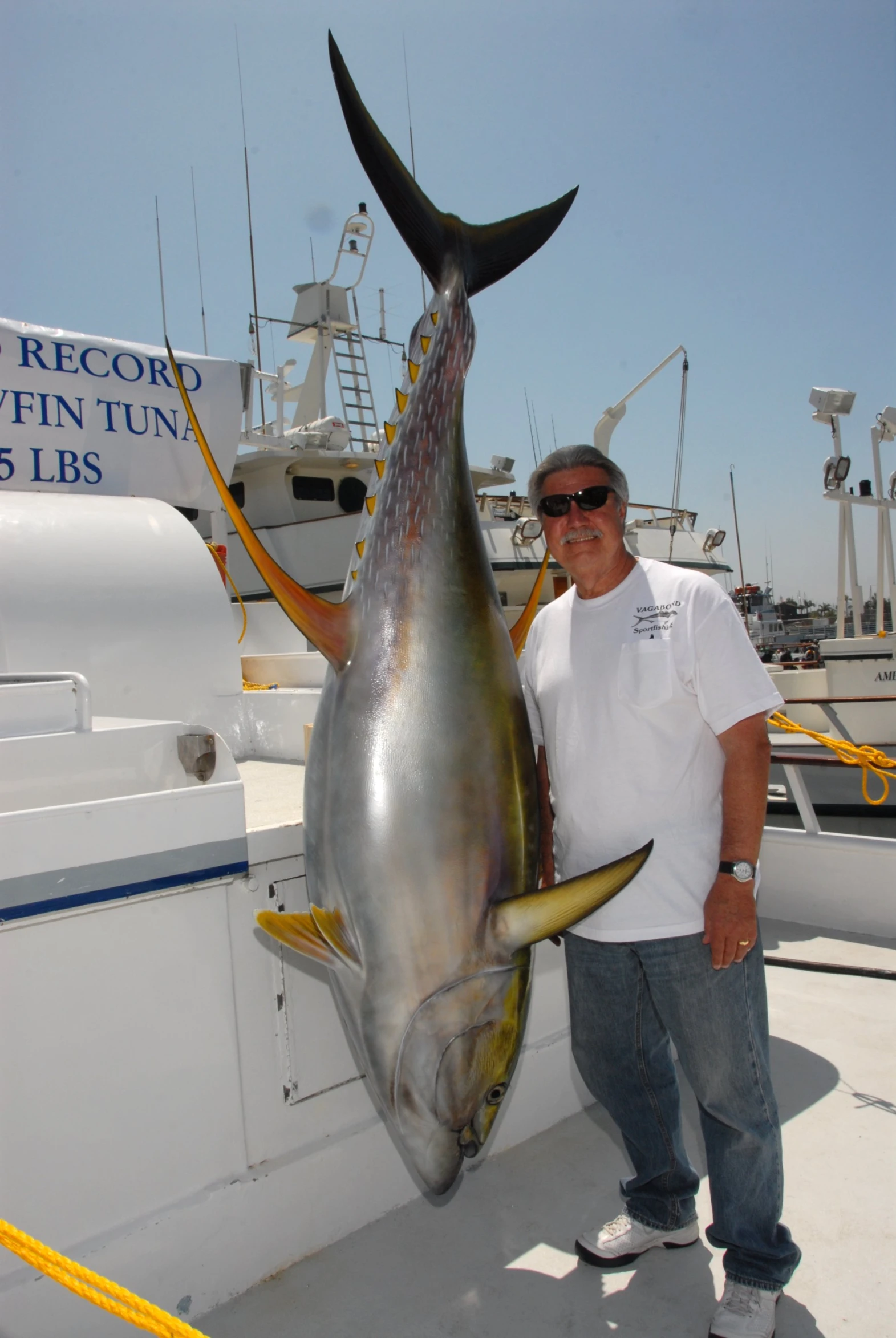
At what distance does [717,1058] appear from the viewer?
1560 mm

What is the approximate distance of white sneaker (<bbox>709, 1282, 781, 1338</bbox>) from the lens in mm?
1499

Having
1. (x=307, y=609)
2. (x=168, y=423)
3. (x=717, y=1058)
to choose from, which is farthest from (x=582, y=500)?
(x=168, y=423)

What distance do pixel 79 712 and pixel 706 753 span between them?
118 centimetres

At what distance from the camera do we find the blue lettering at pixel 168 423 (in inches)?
125

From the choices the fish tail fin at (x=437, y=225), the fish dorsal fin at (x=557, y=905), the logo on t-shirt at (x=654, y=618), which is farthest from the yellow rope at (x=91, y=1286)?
the fish tail fin at (x=437, y=225)

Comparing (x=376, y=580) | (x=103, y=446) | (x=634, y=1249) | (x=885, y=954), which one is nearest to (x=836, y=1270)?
(x=634, y=1249)

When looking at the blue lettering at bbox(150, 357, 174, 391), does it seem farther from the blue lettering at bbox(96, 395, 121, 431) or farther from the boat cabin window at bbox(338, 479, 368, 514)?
the boat cabin window at bbox(338, 479, 368, 514)

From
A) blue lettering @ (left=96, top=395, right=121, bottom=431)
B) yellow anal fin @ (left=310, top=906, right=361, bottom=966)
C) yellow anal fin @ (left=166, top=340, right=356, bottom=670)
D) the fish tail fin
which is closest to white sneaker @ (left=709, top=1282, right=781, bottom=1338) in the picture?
yellow anal fin @ (left=310, top=906, right=361, bottom=966)

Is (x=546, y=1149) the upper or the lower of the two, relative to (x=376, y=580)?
lower

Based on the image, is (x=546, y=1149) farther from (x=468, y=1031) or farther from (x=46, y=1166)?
(x=46, y=1166)

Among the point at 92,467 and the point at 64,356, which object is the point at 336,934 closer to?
the point at 92,467

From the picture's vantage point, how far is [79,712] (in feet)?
5.22

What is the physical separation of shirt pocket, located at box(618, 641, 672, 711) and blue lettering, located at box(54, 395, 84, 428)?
231 cm

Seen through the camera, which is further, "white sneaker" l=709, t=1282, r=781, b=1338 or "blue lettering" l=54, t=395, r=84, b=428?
"blue lettering" l=54, t=395, r=84, b=428
